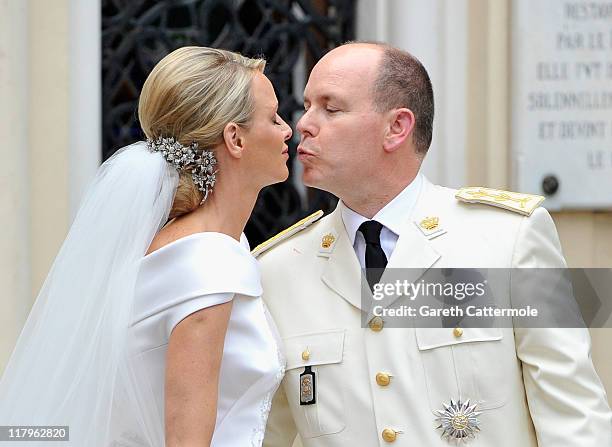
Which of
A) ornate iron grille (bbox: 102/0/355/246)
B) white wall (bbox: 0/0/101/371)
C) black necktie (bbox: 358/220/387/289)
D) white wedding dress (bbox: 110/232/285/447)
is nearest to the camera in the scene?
white wedding dress (bbox: 110/232/285/447)

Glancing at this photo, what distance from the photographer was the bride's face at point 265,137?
10.6ft

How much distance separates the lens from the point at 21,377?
3.15m

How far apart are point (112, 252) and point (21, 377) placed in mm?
382

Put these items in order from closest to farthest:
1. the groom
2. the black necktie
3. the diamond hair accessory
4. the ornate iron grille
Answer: the diamond hair accessory < the groom < the black necktie < the ornate iron grille

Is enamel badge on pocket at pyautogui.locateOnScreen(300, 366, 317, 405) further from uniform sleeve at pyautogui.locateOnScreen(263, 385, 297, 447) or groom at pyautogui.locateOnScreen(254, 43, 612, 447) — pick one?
uniform sleeve at pyautogui.locateOnScreen(263, 385, 297, 447)

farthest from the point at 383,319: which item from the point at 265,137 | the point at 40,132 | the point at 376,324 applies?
the point at 40,132

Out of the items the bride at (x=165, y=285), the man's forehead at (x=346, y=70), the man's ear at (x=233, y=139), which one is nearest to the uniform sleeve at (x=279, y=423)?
the bride at (x=165, y=285)

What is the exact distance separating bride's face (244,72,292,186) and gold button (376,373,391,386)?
0.58 m

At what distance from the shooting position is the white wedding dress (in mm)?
3020

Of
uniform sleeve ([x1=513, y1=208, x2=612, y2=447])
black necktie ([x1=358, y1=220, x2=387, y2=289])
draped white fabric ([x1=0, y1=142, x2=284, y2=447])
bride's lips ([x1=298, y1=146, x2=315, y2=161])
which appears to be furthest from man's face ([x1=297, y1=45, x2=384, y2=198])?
uniform sleeve ([x1=513, y1=208, x2=612, y2=447])

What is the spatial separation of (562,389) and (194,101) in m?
1.16

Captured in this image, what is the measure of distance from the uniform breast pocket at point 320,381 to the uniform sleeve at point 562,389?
0.48 m

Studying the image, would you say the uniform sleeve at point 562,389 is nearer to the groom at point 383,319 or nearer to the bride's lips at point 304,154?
the groom at point 383,319

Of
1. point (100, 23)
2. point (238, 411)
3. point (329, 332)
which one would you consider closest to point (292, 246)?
point (329, 332)
